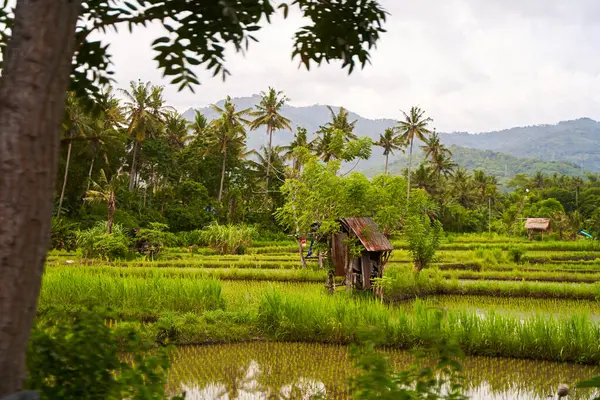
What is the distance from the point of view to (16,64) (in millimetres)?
1785

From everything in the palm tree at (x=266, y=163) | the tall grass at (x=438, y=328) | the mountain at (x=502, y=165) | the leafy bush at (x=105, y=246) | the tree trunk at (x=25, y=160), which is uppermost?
the mountain at (x=502, y=165)

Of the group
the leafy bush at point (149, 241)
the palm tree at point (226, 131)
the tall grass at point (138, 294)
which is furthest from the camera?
the palm tree at point (226, 131)

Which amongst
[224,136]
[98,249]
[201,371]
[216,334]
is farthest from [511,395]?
[224,136]

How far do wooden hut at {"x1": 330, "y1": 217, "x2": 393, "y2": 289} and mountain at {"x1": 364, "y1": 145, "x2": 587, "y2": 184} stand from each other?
434ft

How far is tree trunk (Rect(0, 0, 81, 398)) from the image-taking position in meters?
1.71

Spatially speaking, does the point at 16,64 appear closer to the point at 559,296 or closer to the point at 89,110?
the point at 89,110

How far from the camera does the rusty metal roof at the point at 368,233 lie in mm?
11023

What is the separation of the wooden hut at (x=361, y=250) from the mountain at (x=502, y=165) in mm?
132365

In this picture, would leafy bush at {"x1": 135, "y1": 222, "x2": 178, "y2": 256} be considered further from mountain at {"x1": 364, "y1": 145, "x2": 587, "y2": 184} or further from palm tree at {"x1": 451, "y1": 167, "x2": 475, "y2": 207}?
mountain at {"x1": 364, "y1": 145, "x2": 587, "y2": 184}

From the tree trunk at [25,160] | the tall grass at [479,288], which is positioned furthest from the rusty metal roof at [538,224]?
the tree trunk at [25,160]

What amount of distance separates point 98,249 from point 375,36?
18.4 metres

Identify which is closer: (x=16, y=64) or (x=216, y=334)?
(x=16, y=64)

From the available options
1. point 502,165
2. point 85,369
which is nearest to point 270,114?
point 85,369

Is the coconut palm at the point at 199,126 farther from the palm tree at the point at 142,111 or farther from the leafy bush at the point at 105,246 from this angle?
the leafy bush at the point at 105,246
